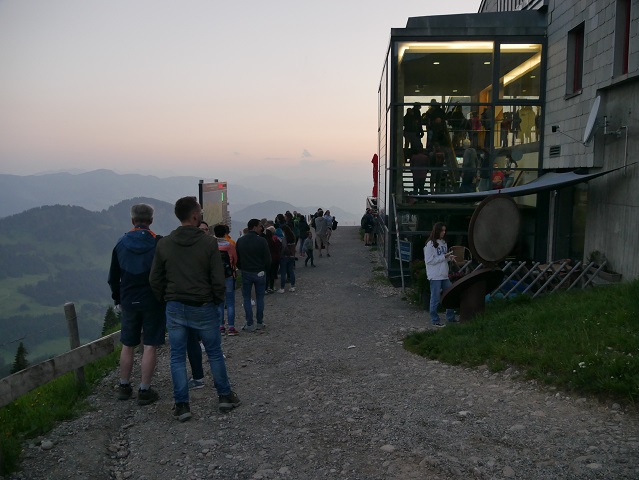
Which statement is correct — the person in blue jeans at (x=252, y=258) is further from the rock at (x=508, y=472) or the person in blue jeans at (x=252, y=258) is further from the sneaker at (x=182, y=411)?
the rock at (x=508, y=472)

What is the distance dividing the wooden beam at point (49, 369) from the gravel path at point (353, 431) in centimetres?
49

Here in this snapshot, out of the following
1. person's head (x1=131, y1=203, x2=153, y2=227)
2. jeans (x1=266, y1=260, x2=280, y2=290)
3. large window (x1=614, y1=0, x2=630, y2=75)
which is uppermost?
large window (x1=614, y1=0, x2=630, y2=75)

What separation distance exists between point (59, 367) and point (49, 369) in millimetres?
201

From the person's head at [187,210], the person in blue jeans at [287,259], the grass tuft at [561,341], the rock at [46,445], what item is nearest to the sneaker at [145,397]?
the rock at [46,445]

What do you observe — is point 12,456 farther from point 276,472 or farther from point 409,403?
point 409,403

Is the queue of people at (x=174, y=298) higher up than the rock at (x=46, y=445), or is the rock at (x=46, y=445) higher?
the queue of people at (x=174, y=298)

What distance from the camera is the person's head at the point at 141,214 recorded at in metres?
5.90

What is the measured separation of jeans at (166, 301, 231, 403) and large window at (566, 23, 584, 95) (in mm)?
10548

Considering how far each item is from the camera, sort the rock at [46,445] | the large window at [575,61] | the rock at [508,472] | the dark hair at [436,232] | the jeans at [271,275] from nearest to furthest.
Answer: the rock at [508,472]
the rock at [46,445]
the dark hair at [436,232]
the large window at [575,61]
the jeans at [271,275]

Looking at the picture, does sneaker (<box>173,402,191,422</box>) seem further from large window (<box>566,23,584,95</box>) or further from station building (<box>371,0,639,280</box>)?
large window (<box>566,23,584,95</box>)

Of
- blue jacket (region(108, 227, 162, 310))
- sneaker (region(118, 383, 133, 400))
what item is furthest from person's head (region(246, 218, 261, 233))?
sneaker (region(118, 383, 133, 400))

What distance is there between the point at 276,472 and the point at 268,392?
2.08 m

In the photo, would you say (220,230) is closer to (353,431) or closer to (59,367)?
(59,367)

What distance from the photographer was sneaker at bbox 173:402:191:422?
562 centimetres
